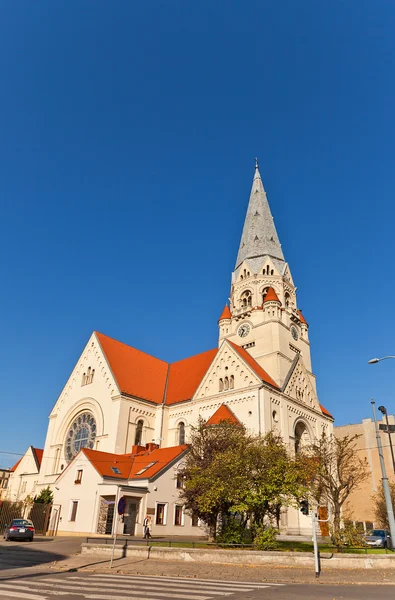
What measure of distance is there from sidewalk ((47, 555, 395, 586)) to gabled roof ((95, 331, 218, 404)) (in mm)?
25824

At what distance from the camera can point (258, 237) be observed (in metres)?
56.6

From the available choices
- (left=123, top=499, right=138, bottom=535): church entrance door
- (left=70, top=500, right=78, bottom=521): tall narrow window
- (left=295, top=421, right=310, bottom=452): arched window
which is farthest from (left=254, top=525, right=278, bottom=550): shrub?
(left=295, top=421, right=310, bottom=452): arched window

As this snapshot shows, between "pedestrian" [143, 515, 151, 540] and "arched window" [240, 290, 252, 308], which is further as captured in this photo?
"arched window" [240, 290, 252, 308]

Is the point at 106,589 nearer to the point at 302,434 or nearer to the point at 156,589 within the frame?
the point at 156,589

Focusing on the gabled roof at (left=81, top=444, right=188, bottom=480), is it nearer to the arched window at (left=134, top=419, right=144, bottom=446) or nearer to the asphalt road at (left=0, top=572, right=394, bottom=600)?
the arched window at (left=134, top=419, right=144, bottom=446)

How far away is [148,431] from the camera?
145ft

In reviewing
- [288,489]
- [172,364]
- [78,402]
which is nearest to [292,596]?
[288,489]

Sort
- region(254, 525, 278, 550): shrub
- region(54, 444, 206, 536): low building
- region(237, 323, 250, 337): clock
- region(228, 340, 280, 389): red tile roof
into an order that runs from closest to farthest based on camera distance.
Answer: region(254, 525, 278, 550): shrub, region(54, 444, 206, 536): low building, region(228, 340, 280, 389): red tile roof, region(237, 323, 250, 337): clock

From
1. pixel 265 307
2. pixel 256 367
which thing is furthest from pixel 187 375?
pixel 265 307

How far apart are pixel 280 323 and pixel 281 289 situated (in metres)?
6.06

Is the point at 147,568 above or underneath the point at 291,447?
underneath

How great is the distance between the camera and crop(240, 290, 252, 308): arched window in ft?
169

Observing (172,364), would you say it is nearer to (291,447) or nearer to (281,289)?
(281,289)

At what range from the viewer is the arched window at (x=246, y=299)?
169ft
